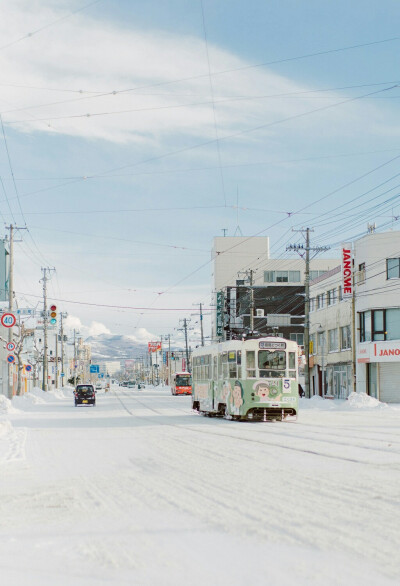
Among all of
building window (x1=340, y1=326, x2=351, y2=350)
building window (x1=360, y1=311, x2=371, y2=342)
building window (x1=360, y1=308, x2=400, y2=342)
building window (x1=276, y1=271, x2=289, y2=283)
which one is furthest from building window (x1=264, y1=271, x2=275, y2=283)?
building window (x1=360, y1=308, x2=400, y2=342)

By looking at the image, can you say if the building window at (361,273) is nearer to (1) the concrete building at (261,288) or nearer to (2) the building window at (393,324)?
(2) the building window at (393,324)

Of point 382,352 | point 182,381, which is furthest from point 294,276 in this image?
point 382,352

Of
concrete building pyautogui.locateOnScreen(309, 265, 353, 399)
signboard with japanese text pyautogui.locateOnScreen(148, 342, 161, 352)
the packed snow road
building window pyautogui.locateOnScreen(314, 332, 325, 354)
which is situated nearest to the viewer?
the packed snow road

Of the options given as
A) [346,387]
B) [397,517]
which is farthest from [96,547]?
[346,387]

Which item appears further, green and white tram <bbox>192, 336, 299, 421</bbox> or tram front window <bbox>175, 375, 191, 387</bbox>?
tram front window <bbox>175, 375, 191, 387</bbox>

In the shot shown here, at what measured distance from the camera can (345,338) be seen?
6022 cm

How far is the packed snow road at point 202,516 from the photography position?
5840 mm

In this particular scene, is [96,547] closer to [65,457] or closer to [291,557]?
[291,557]

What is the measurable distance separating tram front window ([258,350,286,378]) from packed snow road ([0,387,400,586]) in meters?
11.6

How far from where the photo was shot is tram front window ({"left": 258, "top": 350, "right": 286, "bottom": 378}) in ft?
92.7

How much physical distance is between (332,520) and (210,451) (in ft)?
27.9

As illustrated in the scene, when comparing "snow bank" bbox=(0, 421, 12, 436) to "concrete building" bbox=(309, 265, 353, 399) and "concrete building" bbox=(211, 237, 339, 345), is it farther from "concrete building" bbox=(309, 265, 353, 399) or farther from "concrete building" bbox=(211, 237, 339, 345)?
"concrete building" bbox=(211, 237, 339, 345)

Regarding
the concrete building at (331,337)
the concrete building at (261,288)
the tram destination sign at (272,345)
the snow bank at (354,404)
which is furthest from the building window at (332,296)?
the tram destination sign at (272,345)

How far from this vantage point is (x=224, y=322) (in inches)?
3807
